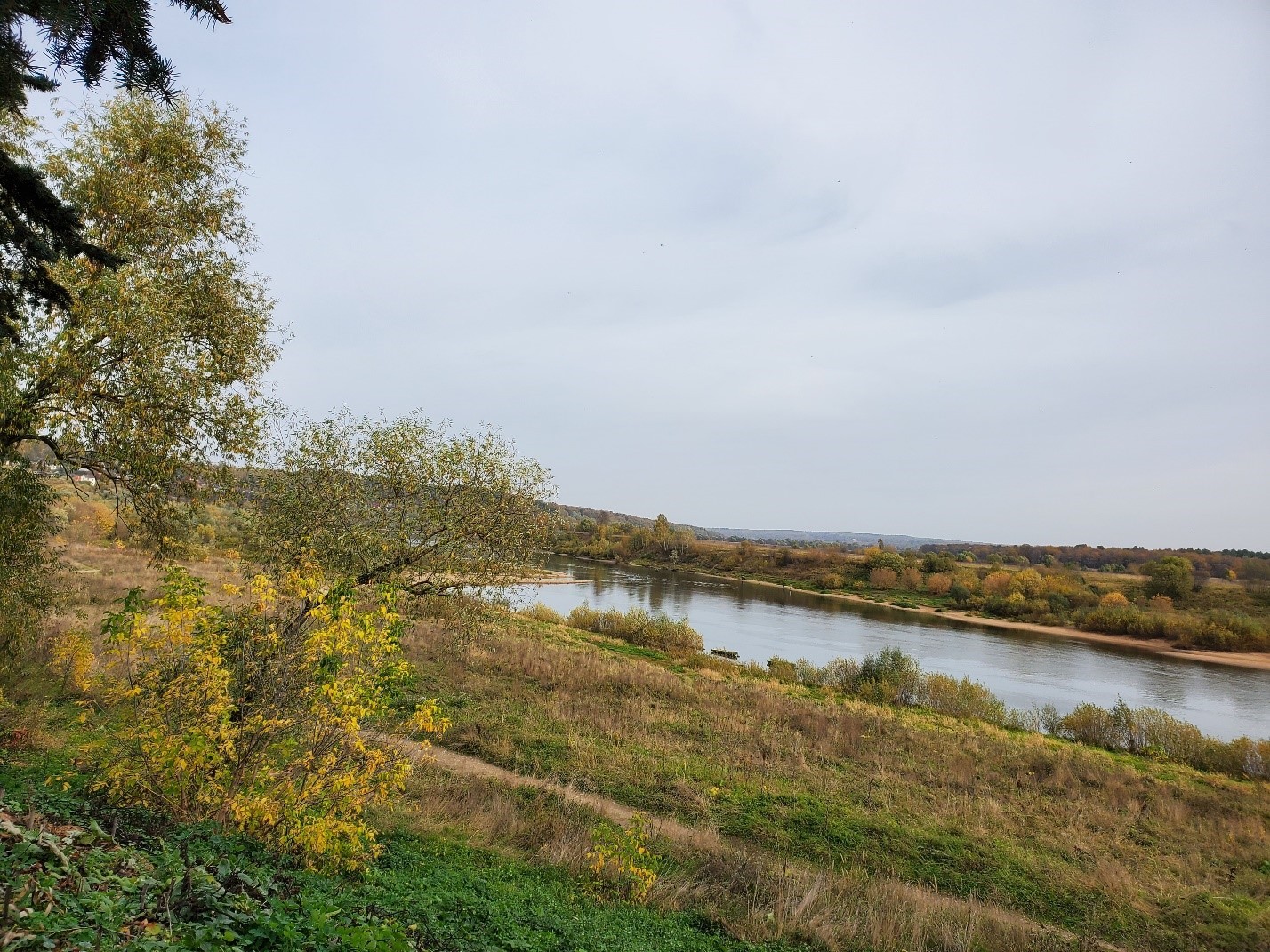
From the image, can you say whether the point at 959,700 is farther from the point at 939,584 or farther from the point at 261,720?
the point at 939,584

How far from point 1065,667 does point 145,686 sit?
52194mm

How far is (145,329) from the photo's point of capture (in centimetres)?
670

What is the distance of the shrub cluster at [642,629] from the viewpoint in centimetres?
3647

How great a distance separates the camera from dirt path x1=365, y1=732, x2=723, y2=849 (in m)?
10.5

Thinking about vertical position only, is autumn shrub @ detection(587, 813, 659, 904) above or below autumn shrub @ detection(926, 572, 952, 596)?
above

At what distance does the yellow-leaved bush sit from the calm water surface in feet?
111

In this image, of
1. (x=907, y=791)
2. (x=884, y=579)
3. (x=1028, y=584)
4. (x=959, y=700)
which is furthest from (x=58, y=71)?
(x=884, y=579)

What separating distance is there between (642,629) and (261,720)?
32.3 metres

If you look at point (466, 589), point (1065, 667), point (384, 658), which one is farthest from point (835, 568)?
point (384, 658)

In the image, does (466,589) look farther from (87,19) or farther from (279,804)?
(87,19)

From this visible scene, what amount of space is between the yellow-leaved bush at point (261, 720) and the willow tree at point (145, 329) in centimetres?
242

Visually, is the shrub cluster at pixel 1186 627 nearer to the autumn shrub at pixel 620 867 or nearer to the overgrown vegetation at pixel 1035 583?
the overgrown vegetation at pixel 1035 583

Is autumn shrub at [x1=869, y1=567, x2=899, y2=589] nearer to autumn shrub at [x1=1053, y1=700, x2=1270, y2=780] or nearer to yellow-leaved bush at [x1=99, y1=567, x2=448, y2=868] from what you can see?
autumn shrub at [x1=1053, y1=700, x2=1270, y2=780]

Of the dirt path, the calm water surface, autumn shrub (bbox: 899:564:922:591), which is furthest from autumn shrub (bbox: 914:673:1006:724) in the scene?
autumn shrub (bbox: 899:564:922:591)
